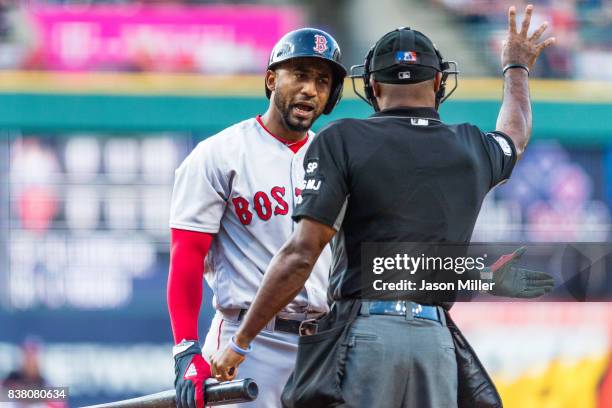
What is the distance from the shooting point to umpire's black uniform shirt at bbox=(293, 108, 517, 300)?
12.2 feet

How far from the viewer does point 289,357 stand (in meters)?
4.52

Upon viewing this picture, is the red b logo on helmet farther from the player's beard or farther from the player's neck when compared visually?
the player's neck

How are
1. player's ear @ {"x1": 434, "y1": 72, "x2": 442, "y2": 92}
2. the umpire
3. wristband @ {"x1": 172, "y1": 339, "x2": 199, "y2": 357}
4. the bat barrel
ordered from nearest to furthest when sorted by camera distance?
the umpire
the bat barrel
player's ear @ {"x1": 434, "y1": 72, "x2": 442, "y2": 92}
wristband @ {"x1": 172, "y1": 339, "x2": 199, "y2": 357}

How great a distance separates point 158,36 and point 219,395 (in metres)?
11.0

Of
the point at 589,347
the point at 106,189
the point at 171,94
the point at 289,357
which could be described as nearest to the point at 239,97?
the point at 171,94

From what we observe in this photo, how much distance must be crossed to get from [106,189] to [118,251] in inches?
29.1

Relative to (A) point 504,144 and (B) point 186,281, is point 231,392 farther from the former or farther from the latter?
(A) point 504,144

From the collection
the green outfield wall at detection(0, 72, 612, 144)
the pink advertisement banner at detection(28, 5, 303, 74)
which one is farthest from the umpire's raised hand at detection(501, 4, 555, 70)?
the pink advertisement banner at detection(28, 5, 303, 74)

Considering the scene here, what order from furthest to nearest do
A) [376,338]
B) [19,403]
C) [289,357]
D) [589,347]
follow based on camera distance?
1. [589,347]
2. [19,403]
3. [289,357]
4. [376,338]

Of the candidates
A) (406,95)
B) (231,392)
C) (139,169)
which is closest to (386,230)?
(406,95)

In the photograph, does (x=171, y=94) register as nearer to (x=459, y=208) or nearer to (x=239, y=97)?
(x=239, y=97)

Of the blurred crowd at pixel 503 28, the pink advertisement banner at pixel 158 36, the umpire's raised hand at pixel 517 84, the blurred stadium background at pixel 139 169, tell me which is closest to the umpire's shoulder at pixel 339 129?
the umpire's raised hand at pixel 517 84

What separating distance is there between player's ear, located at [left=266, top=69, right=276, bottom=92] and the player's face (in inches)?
2.8

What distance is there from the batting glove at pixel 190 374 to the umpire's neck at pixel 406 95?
3.65ft
